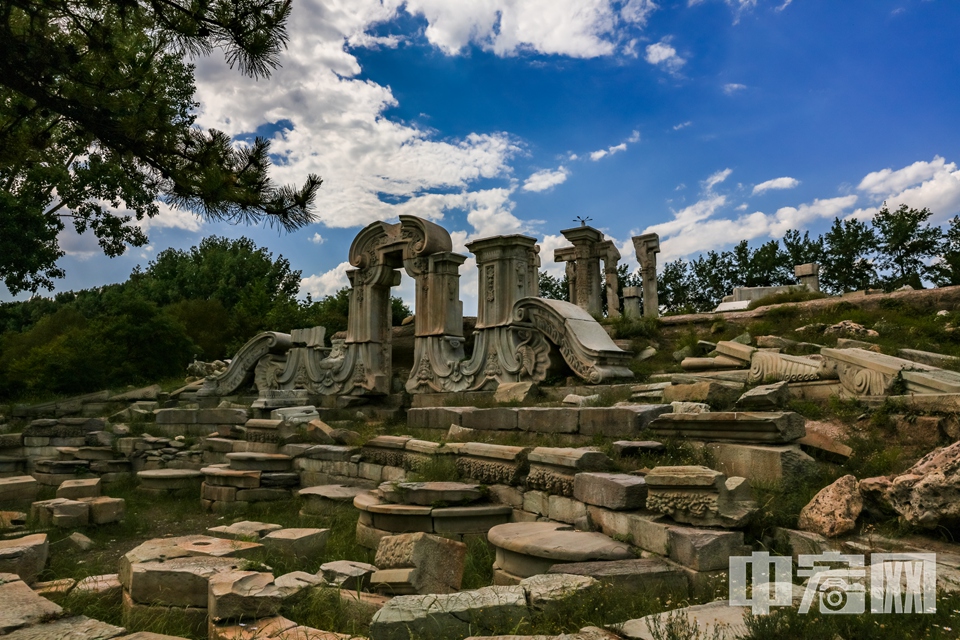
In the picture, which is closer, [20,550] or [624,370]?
[20,550]

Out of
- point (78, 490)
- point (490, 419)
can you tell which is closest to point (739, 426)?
point (490, 419)

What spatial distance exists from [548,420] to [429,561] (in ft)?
9.02

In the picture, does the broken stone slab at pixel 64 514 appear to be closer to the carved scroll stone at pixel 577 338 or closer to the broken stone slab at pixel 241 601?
the broken stone slab at pixel 241 601

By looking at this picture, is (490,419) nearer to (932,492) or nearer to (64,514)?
(932,492)

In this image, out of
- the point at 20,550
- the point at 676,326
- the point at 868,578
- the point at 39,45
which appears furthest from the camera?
the point at 676,326

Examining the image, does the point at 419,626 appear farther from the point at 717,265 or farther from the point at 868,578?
the point at 717,265

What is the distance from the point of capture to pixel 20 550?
5074 mm

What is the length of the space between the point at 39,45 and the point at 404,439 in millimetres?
5429

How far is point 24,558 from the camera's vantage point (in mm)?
5066

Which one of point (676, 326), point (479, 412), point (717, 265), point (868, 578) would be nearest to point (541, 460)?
point (479, 412)

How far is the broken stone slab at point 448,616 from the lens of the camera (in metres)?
3.34

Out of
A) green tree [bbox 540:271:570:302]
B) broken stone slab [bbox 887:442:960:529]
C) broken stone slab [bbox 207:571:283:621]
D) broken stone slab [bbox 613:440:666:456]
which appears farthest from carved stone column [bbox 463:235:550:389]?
green tree [bbox 540:271:570:302]

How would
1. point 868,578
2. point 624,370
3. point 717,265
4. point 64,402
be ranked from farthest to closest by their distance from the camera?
point 717,265, point 64,402, point 624,370, point 868,578

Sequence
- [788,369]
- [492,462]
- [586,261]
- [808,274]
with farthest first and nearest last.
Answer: [808,274], [586,261], [788,369], [492,462]
